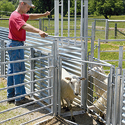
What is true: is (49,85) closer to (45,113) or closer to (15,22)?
(45,113)

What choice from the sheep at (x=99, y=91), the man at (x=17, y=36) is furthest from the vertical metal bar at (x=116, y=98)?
the man at (x=17, y=36)

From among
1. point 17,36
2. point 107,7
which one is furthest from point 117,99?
point 107,7

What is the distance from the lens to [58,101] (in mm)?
4297

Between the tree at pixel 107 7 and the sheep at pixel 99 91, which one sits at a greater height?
the tree at pixel 107 7

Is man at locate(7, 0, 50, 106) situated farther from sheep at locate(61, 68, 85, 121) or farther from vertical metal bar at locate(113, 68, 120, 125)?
vertical metal bar at locate(113, 68, 120, 125)

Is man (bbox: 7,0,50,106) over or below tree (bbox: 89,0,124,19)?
below

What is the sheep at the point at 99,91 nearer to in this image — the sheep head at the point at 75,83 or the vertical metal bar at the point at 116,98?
the sheep head at the point at 75,83

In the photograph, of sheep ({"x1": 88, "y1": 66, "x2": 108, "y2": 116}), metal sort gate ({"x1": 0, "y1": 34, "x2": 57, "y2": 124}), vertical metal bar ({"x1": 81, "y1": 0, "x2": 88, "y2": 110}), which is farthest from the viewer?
vertical metal bar ({"x1": 81, "y1": 0, "x2": 88, "y2": 110})

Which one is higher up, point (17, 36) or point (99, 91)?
point (17, 36)

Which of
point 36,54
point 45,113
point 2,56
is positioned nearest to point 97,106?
Result: point 45,113

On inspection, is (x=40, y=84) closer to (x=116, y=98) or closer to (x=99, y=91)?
(x=99, y=91)

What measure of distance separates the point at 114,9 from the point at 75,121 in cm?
3622

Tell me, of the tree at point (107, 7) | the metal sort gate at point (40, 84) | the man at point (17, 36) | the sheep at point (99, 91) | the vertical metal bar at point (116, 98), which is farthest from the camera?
the tree at point (107, 7)

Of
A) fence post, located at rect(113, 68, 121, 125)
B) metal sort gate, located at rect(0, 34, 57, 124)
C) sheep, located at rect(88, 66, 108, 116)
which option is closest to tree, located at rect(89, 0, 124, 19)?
metal sort gate, located at rect(0, 34, 57, 124)
